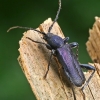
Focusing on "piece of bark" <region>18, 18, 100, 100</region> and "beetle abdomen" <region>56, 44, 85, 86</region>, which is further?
"beetle abdomen" <region>56, 44, 85, 86</region>

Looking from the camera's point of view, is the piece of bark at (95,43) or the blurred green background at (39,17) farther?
the blurred green background at (39,17)

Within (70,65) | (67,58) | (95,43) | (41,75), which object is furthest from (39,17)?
(41,75)

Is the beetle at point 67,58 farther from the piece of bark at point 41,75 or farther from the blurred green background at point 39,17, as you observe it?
the blurred green background at point 39,17

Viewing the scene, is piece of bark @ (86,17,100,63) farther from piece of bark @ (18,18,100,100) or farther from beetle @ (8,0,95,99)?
piece of bark @ (18,18,100,100)

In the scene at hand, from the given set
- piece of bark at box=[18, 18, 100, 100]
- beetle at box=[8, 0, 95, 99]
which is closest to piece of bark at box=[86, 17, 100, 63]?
beetle at box=[8, 0, 95, 99]

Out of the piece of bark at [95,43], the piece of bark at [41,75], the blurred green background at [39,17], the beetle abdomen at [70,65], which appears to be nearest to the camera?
the piece of bark at [41,75]

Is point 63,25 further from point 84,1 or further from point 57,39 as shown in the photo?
point 57,39

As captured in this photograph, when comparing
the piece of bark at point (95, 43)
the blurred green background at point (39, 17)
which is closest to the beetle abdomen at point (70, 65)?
the piece of bark at point (95, 43)

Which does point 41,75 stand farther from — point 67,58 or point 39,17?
point 39,17

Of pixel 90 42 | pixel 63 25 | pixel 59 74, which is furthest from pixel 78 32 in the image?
pixel 59 74
